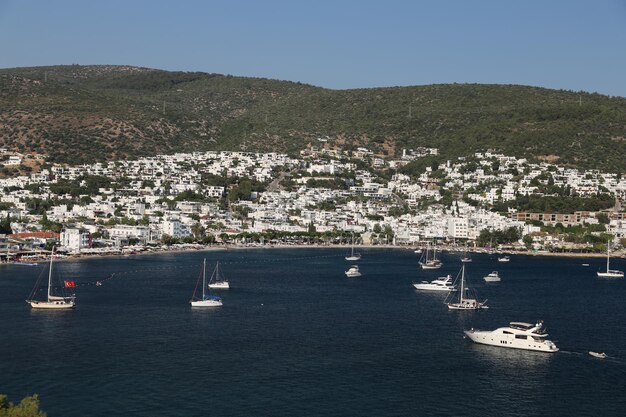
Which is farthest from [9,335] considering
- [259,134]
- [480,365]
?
[259,134]

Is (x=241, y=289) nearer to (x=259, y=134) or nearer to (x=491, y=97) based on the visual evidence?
(x=259, y=134)

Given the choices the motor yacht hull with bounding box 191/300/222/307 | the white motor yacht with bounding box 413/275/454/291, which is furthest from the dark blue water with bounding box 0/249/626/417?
the white motor yacht with bounding box 413/275/454/291

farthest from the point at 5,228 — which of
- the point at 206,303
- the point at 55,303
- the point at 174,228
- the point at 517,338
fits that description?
the point at 517,338

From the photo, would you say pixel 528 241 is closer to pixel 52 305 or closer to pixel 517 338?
pixel 517 338

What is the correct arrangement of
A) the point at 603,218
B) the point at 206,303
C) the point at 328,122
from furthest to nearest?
the point at 328,122
the point at 603,218
the point at 206,303

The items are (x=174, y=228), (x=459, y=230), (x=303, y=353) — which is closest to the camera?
(x=303, y=353)

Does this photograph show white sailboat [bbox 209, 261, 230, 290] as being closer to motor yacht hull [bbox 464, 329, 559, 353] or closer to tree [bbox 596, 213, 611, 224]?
motor yacht hull [bbox 464, 329, 559, 353]
